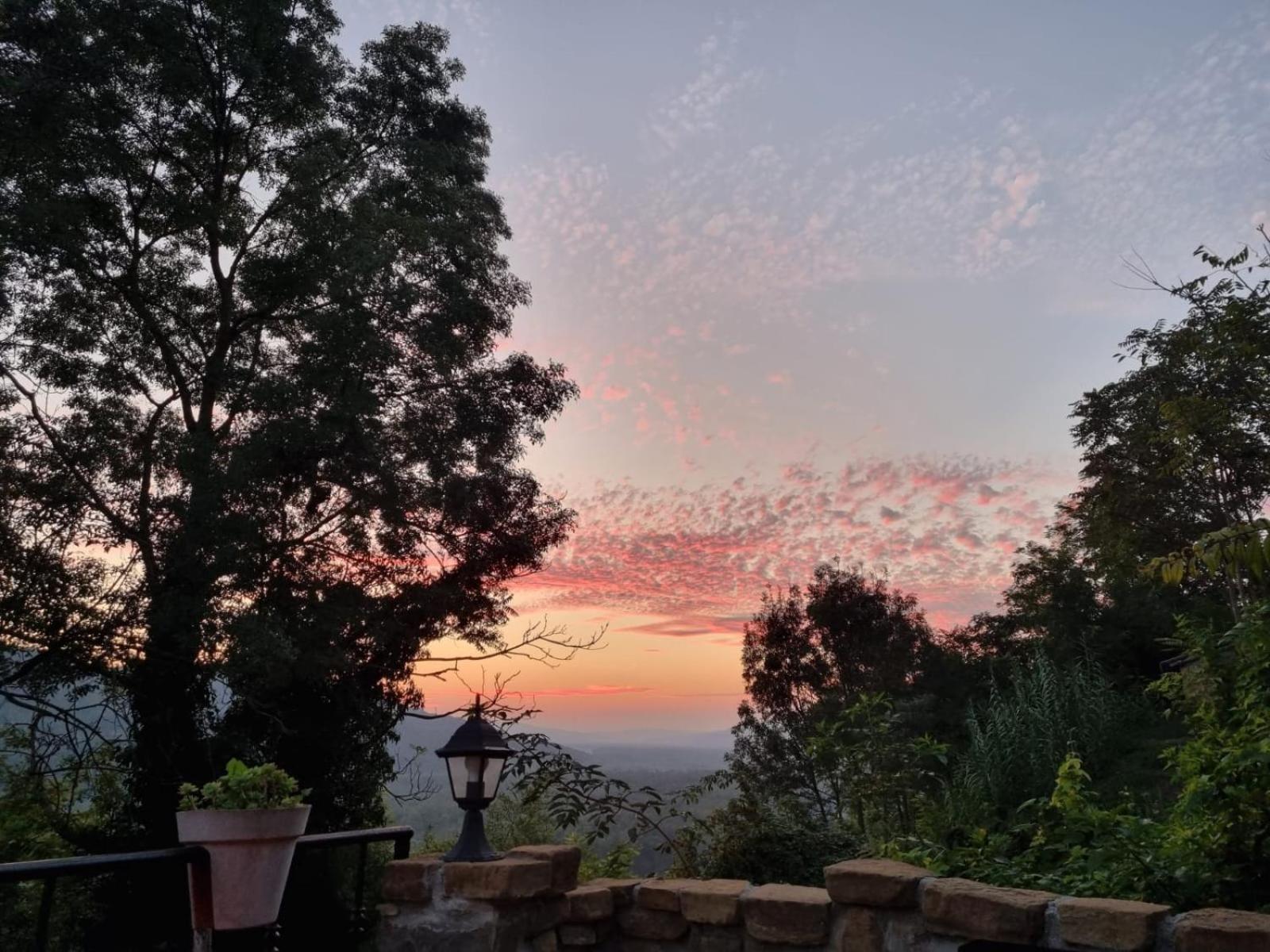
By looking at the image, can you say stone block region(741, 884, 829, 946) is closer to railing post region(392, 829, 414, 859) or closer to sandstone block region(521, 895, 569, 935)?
sandstone block region(521, 895, 569, 935)

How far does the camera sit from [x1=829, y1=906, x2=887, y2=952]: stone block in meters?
2.82

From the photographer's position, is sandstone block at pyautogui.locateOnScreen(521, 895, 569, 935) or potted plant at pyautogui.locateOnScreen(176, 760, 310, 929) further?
sandstone block at pyautogui.locateOnScreen(521, 895, 569, 935)

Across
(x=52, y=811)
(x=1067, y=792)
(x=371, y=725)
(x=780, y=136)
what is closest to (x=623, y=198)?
(x=780, y=136)

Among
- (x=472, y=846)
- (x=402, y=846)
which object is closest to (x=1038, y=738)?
(x=472, y=846)

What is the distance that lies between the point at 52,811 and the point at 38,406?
4.05 meters

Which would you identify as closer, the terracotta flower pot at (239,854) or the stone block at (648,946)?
the terracotta flower pot at (239,854)

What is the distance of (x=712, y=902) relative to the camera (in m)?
3.16

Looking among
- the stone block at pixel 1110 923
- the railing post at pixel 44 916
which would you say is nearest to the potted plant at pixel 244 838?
the railing post at pixel 44 916

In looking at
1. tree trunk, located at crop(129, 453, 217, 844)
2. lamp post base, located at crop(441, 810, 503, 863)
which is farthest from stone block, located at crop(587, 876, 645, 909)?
tree trunk, located at crop(129, 453, 217, 844)

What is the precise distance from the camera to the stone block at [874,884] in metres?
2.79

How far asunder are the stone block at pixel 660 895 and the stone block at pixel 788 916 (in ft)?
1.10

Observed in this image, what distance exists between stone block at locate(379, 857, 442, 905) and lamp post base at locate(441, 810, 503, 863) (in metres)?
0.07

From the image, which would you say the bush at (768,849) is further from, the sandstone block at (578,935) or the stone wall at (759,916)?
the sandstone block at (578,935)

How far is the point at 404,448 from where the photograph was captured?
981 centimetres
